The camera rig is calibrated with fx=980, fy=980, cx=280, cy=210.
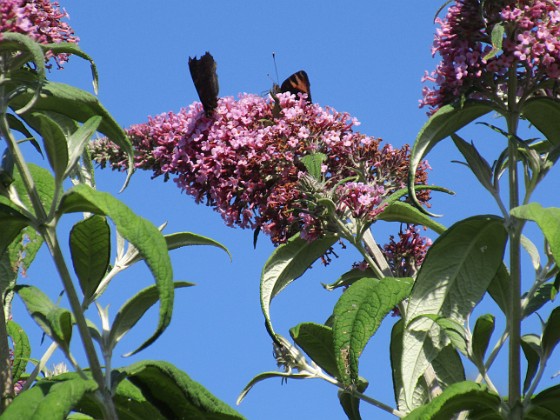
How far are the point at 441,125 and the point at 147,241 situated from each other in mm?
1502

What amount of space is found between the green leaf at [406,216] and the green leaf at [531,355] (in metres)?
0.65

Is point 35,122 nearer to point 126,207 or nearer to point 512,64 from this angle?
point 126,207

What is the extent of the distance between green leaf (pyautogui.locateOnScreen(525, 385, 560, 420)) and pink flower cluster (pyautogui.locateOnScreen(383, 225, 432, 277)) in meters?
1.21

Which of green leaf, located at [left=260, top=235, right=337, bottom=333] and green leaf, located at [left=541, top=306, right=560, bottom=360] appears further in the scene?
green leaf, located at [left=260, top=235, right=337, bottom=333]

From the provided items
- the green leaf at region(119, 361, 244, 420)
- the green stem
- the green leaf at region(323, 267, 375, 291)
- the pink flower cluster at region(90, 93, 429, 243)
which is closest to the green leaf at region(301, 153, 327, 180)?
the pink flower cluster at region(90, 93, 429, 243)

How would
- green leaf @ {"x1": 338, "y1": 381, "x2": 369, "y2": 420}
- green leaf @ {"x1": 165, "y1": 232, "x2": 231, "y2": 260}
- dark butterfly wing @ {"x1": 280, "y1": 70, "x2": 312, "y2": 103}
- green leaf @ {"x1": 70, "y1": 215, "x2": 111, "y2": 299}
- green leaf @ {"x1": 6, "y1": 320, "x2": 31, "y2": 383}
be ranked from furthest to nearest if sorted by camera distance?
dark butterfly wing @ {"x1": 280, "y1": 70, "x2": 312, "y2": 103} → green leaf @ {"x1": 338, "y1": 381, "x2": 369, "y2": 420} → green leaf @ {"x1": 6, "y1": 320, "x2": 31, "y2": 383} → green leaf @ {"x1": 165, "y1": 232, "x2": 231, "y2": 260} → green leaf @ {"x1": 70, "y1": 215, "x2": 111, "y2": 299}

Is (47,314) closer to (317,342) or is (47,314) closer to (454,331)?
(454,331)

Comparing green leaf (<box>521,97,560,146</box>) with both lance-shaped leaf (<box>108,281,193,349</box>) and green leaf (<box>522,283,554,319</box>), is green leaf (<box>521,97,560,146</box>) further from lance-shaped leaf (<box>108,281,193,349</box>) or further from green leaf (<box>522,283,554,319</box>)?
lance-shaped leaf (<box>108,281,193,349</box>)

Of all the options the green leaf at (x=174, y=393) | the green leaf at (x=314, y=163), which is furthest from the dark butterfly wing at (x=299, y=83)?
the green leaf at (x=174, y=393)

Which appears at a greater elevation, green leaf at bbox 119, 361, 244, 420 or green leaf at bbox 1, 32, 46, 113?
green leaf at bbox 1, 32, 46, 113

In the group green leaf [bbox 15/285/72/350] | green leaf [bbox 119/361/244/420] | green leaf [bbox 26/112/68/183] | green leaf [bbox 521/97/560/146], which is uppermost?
green leaf [bbox 521/97/560/146]

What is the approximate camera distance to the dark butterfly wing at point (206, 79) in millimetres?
5109

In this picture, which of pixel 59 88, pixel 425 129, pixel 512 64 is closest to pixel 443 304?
pixel 425 129

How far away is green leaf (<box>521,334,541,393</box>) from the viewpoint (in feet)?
14.5
